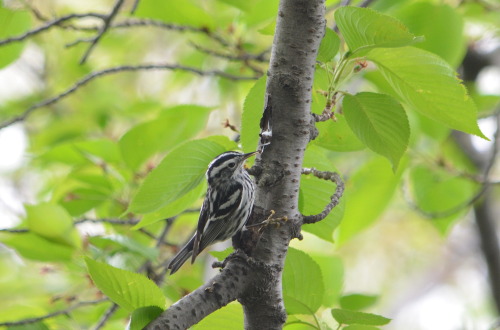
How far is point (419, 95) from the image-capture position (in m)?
1.17

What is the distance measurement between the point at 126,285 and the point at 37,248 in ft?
2.38

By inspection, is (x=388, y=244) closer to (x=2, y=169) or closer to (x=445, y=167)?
(x=2, y=169)

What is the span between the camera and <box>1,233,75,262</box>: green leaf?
62.8 inches

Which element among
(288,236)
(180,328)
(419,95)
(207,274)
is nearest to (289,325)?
(288,236)

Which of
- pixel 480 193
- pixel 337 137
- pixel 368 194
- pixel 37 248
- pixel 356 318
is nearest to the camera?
pixel 356 318

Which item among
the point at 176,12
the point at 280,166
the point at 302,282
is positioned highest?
the point at 176,12

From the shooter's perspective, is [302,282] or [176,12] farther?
[176,12]

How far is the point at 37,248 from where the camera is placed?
5.27 feet

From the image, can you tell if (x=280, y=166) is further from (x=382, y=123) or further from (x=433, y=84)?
(x=433, y=84)

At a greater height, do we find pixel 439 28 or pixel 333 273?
pixel 439 28

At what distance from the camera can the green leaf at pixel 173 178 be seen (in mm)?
1172

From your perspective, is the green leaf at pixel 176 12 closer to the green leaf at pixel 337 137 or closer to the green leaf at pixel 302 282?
the green leaf at pixel 337 137

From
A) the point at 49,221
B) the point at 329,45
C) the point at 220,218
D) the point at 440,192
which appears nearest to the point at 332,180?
the point at 329,45

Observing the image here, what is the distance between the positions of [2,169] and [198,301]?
431 cm
